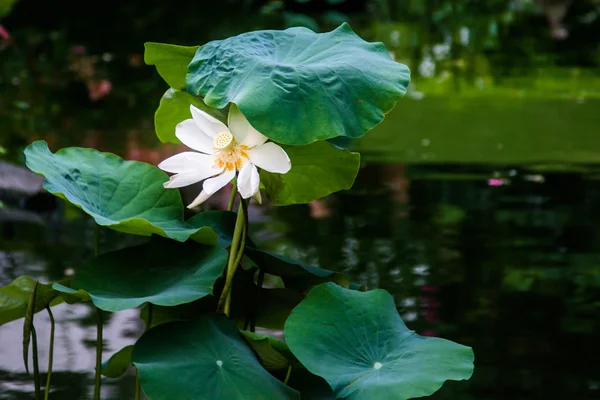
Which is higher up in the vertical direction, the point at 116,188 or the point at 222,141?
the point at 222,141

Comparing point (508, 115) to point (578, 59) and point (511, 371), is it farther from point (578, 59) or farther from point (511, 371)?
point (511, 371)

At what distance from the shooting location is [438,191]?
4770 millimetres

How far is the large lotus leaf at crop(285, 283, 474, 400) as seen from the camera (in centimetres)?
150

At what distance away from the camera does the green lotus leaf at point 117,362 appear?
177 cm

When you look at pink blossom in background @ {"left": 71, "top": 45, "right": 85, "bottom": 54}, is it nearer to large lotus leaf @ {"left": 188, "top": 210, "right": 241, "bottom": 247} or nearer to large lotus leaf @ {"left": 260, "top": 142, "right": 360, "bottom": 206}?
large lotus leaf @ {"left": 188, "top": 210, "right": 241, "bottom": 247}

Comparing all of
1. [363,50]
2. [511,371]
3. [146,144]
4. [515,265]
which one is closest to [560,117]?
[146,144]

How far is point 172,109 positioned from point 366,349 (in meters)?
0.54

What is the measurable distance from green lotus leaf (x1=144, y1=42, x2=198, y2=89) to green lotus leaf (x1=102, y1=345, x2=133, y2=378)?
18.2 inches

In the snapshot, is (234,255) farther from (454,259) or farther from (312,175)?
(454,259)

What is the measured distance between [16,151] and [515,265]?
287 cm

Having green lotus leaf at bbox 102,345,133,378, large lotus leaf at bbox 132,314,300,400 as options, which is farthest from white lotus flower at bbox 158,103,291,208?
green lotus leaf at bbox 102,345,133,378

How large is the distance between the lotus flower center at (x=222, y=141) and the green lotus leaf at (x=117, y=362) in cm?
40

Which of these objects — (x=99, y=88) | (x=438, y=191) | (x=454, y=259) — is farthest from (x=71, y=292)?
(x=99, y=88)

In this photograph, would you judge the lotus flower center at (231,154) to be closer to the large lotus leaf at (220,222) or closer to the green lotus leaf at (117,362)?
the large lotus leaf at (220,222)
